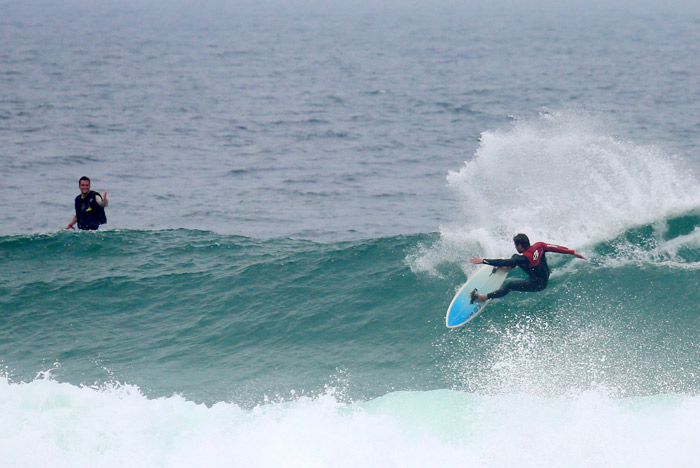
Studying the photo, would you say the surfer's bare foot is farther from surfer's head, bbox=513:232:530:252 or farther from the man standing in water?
the man standing in water

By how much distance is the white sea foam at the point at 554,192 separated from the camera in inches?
524

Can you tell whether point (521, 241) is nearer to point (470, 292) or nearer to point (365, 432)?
point (470, 292)

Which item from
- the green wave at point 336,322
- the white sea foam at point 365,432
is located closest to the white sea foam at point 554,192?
the green wave at point 336,322

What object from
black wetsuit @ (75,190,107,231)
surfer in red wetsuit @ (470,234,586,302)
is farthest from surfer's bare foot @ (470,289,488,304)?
black wetsuit @ (75,190,107,231)

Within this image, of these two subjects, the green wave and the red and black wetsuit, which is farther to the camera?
the red and black wetsuit

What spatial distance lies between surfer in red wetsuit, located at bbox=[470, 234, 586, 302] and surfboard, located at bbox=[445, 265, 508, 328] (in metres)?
0.19

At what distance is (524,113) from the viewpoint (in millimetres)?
33594

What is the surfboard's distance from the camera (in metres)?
11.4

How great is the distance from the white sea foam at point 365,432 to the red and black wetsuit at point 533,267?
219cm

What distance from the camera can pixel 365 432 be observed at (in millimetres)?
9156

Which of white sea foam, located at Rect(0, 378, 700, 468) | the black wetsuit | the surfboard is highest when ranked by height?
the black wetsuit

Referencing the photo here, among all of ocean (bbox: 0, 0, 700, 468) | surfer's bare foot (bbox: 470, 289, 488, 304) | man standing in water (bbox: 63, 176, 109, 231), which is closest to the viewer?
ocean (bbox: 0, 0, 700, 468)

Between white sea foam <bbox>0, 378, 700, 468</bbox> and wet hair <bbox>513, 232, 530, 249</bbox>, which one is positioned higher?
wet hair <bbox>513, 232, 530, 249</bbox>

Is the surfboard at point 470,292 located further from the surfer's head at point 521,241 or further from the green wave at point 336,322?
the surfer's head at point 521,241
